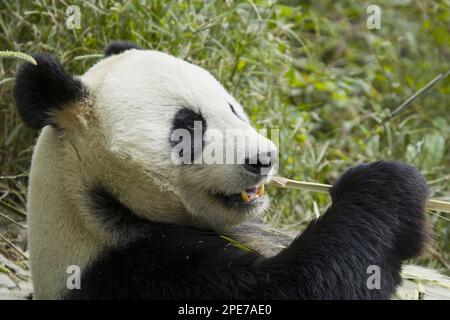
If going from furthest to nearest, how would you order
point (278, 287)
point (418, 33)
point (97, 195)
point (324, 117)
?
1. point (418, 33)
2. point (324, 117)
3. point (97, 195)
4. point (278, 287)

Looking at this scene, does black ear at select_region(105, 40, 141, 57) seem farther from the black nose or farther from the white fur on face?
the black nose

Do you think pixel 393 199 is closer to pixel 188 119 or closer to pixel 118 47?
pixel 188 119

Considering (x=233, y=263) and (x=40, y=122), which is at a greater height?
(x=40, y=122)

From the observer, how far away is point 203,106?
146 inches

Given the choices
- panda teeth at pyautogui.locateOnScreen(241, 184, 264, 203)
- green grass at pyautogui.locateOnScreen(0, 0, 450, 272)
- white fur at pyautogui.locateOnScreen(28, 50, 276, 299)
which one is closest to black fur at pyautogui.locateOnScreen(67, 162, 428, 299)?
white fur at pyautogui.locateOnScreen(28, 50, 276, 299)

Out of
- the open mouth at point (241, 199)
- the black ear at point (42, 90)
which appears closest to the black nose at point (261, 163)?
the open mouth at point (241, 199)

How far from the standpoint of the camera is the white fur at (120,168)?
3572mm

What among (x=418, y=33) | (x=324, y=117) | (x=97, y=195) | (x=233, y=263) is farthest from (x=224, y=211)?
(x=418, y=33)

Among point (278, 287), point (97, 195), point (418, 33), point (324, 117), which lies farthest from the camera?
point (418, 33)

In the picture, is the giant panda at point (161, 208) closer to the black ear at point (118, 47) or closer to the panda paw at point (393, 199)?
the panda paw at point (393, 199)

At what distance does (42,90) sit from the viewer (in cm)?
365

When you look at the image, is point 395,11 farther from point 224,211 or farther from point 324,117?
point 224,211

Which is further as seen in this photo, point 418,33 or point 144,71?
point 418,33
